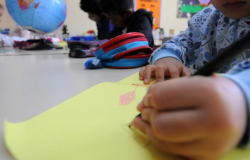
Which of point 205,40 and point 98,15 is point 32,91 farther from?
point 98,15

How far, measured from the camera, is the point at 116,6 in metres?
0.96

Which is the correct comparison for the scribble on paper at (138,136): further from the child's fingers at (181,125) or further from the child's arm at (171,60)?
the child's arm at (171,60)

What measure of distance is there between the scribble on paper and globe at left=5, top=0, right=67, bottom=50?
38.2 inches

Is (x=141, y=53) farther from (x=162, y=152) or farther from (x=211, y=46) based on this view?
(x=162, y=152)

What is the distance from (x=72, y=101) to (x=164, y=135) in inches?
7.5

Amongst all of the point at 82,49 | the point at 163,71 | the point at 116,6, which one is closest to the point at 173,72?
the point at 163,71

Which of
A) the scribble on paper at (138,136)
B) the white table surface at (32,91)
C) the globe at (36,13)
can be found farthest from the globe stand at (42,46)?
the scribble on paper at (138,136)

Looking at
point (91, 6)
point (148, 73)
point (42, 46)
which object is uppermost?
point (91, 6)

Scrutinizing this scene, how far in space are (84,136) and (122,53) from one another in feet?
1.36

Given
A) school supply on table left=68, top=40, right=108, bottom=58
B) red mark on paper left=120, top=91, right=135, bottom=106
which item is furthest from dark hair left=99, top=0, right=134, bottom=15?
red mark on paper left=120, top=91, right=135, bottom=106

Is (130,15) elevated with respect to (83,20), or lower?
elevated

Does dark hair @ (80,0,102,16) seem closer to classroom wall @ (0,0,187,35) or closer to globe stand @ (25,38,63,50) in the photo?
globe stand @ (25,38,63,50)

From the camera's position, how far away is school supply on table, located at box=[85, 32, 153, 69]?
1.89ft

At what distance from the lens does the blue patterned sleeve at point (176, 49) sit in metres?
0.49
